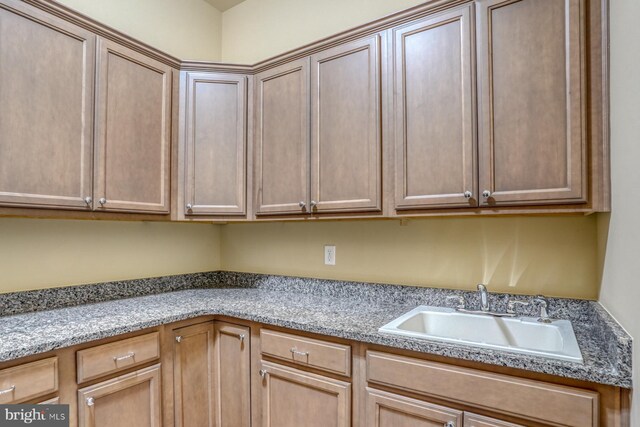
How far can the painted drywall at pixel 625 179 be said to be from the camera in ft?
3.31

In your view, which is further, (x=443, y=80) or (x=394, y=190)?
(x=394, y=190)

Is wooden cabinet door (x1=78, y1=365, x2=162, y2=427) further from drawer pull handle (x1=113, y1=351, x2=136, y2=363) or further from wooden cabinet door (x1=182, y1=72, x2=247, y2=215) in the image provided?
wooden cabinet door (x1=182, y1=72, x2=247, y2=215)

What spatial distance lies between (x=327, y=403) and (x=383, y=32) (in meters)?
1.66

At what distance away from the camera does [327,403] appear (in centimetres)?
158

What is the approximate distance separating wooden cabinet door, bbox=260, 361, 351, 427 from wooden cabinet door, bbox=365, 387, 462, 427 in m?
0.11

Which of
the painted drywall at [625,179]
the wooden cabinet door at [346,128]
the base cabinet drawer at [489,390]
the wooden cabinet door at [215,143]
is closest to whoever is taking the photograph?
the painted drywall at [625,179]

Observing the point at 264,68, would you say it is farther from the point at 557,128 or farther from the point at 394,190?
the point at 557,128

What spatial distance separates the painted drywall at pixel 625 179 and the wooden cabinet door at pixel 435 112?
456 millimetres

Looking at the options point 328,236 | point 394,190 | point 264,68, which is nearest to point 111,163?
point 264,68

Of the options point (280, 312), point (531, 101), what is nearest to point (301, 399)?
point (280, 312)

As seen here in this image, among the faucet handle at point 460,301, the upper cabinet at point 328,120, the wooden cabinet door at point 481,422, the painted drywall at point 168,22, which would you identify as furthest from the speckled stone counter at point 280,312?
the painted drywall at point 168,22

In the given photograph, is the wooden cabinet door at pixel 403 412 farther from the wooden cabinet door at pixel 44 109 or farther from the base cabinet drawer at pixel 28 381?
the wooden cabinet door at pixel 44 109

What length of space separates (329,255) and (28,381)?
147 centimetres

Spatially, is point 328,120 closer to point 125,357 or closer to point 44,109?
point 44,109
